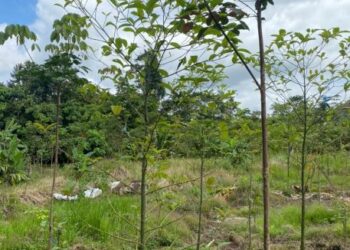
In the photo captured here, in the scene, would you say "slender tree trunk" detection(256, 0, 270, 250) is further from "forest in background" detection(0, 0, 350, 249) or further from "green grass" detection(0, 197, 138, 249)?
"green grass" detection(0, 197, 138, 249)

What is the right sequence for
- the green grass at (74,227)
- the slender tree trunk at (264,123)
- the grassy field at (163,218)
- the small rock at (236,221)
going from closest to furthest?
the slender tree trunk at (264,123) < the grassy field at (163,218) < the green grass at (74,227) < the small rock at (236,221)

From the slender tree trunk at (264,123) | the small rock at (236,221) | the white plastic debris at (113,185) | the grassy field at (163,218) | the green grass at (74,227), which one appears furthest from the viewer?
the white plastic debris at (113,185)

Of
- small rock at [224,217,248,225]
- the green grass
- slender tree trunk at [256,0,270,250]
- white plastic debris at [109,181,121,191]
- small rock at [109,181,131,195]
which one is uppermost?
slender tree trunk at [256,0,270,250]

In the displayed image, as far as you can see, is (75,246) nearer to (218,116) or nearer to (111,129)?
(218,116)

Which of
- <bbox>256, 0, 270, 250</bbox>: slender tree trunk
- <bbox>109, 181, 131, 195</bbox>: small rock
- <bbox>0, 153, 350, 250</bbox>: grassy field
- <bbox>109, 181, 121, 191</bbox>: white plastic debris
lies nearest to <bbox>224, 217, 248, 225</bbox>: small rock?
<bbox>0, 153, 350, 250</bbox>: grassy field

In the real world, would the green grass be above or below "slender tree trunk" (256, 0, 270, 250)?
below

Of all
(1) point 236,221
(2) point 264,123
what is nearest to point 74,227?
(1) point 236,221

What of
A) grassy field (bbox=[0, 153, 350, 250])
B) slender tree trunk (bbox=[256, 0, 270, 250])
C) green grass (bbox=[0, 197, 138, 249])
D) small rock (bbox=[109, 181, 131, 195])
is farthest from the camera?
small rock (bbox=[109, 181, 131, 195])

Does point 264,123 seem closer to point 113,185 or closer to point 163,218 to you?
point 163,218

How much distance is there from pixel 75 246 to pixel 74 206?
1.25 meters

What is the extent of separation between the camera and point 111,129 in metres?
2.56

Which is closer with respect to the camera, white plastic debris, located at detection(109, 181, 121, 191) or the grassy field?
the grassy field

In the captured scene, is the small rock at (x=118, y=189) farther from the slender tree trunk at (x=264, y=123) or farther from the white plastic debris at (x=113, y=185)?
the slender tree trunk at (x=264, y=123)

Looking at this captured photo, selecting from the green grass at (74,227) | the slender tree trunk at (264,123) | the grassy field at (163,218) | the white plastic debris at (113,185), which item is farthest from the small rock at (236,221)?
the slender tree trunk at (264,123)
